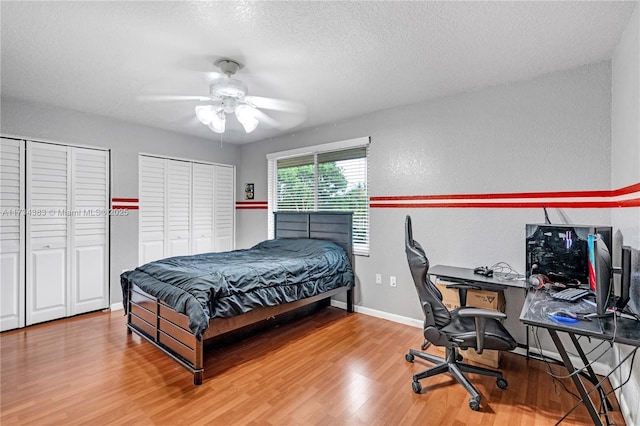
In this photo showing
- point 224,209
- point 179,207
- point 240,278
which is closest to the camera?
point 240,278

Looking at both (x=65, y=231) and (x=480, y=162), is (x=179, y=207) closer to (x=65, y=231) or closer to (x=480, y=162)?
(x=65, y=231)

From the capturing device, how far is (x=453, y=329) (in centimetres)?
216

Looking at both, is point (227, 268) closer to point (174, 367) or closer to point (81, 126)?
point (174, 367)

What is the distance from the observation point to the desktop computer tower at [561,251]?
2283mm

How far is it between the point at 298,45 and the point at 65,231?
11.5 feet

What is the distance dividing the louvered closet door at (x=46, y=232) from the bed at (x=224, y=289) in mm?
1069

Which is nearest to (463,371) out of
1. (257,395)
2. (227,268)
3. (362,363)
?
(362,363)

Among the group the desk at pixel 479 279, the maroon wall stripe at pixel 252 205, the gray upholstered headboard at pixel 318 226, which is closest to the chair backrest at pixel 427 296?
the desk at pixel 479 279

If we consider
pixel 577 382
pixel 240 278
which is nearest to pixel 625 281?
pixel 577 382

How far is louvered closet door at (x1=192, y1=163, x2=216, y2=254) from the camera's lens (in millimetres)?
4930

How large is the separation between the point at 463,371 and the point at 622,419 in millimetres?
908

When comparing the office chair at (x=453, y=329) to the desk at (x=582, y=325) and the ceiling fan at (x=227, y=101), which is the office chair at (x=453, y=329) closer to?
the desk at (x=582, y=325)

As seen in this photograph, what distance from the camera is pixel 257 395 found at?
2205mm

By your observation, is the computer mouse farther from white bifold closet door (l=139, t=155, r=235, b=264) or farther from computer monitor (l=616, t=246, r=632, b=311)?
white bifold closet door (l=139, t=155, r=235, b=264)
